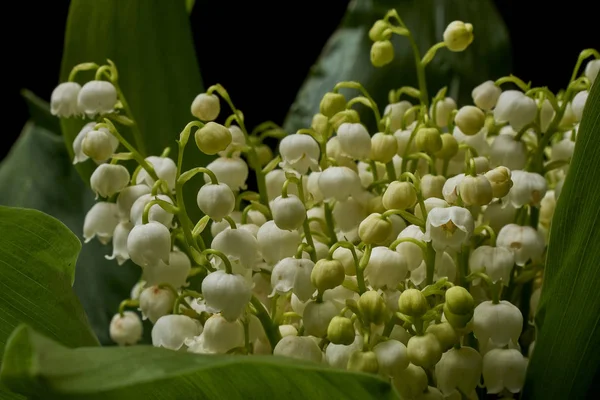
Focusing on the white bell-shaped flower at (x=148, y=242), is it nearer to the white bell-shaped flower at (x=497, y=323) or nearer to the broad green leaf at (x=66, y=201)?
the white bell-shaped flower at (x=497, y=323)

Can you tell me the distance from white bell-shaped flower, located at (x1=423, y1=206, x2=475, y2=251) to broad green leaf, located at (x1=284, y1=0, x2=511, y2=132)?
272 millimetres

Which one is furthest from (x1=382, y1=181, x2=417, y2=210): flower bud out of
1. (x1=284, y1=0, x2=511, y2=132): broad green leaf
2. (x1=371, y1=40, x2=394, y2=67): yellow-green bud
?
(x1=284, y1=0, x2=511, y2=132): broad green leaf

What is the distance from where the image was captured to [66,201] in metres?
0.61

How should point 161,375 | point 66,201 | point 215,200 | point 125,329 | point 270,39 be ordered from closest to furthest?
point 161,375
point 215,200
point 125,329
point 66,201
point 270,39

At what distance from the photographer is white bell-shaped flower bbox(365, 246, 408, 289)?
0.34m

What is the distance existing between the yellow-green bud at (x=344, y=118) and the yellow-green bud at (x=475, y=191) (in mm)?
73

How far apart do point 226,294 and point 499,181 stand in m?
0.12

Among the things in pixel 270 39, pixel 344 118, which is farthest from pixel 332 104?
pixel 270 39

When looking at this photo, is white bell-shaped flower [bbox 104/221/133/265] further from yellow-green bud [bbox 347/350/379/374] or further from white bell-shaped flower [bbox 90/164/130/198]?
yellow-green bud [bbox 347/350/379/374]

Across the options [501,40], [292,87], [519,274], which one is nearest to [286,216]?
[519,274]

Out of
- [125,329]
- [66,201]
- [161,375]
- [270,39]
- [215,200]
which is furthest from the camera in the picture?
[270,39]

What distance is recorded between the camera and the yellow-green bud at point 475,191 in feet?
1.11

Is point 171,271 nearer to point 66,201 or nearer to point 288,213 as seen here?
point 288,213

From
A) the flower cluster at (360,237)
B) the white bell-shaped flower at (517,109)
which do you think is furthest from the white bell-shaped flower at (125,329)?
the white bell-shaped flower at (517,109)
